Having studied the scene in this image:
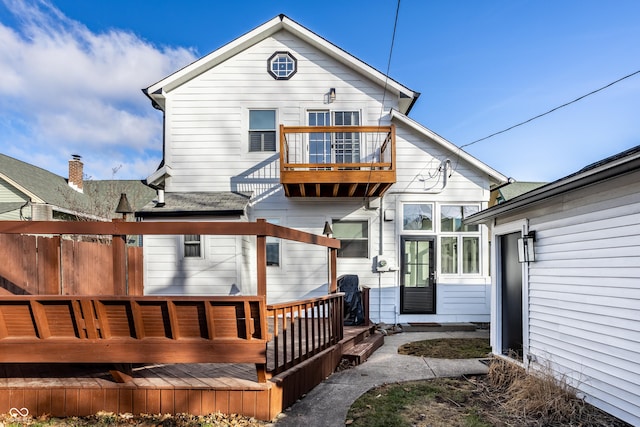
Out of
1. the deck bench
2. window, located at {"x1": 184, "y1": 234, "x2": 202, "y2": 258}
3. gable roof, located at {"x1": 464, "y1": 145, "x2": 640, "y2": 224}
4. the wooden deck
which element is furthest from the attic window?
the wooden deck

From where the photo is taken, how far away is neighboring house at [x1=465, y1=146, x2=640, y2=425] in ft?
9.90

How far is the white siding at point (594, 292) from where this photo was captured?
3.03m

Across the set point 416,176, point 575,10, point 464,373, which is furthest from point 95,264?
point 575,10

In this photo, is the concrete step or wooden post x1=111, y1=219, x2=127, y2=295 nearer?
wooden post x1=111, y1=219, x2=127, y2=295

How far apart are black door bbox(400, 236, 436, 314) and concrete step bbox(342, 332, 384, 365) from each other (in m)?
1.64

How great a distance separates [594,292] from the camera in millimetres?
3443

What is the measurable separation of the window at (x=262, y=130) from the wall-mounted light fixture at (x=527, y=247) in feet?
18.6

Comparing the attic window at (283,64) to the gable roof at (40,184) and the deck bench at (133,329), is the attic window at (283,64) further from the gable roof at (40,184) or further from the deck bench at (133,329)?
the gable roof at (40,184)

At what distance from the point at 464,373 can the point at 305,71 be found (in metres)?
7.14

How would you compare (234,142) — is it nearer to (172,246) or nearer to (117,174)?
(172,246)

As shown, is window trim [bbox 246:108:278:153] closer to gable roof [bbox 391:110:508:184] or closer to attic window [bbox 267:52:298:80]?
attic window [bbox 267:52:298:80]

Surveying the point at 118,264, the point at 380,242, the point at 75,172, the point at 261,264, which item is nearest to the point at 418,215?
the point at 380,242

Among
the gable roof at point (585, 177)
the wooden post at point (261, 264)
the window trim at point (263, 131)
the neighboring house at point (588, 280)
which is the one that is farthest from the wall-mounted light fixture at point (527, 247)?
the window trim at point (263, 131)

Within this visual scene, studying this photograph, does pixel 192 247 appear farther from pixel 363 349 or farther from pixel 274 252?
pixel 363 349
